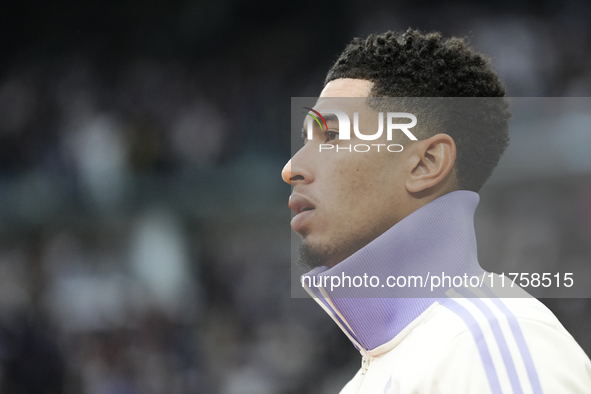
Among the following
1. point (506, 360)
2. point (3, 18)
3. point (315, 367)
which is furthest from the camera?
point (3, 18)

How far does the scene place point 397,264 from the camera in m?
0.92

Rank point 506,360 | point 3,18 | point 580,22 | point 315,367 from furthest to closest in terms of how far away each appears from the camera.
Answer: point 3,18
point 315,367
point 580,22
point 506,360

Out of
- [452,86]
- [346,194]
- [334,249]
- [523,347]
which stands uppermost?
[452,86]

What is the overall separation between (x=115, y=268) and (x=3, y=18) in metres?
1.83

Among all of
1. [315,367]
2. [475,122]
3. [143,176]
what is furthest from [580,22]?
[143,176]

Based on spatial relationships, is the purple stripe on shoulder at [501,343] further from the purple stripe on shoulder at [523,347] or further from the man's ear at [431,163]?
the man's ear at [431,163]

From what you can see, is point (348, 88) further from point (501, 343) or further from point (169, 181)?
point (169, 181)

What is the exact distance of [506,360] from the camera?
2.21 ft

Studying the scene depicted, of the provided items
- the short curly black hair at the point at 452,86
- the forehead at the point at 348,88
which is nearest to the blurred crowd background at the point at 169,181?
the short curly black hair at the point at 452,86

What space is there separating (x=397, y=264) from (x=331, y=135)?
11.7 inches

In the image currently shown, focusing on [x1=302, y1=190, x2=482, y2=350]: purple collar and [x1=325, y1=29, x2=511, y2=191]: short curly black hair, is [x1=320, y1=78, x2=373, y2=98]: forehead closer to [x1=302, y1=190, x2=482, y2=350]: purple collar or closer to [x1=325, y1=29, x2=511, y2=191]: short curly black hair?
[x1=325, y1=29, x2=511, y2=191]: short curly black hair

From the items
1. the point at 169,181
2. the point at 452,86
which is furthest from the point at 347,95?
the point at 169,181

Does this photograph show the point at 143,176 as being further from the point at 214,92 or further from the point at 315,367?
the point at 315,367

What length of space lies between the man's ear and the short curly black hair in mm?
37
